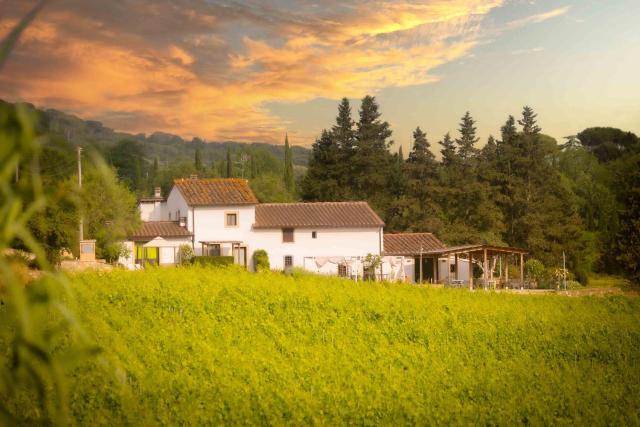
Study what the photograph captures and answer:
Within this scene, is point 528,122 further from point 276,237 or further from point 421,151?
point 276,237

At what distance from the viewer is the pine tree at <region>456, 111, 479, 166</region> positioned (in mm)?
58656

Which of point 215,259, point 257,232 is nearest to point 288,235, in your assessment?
point 257,232

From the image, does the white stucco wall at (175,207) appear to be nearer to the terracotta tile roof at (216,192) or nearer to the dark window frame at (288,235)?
the terracotta tile roof at (216,192)

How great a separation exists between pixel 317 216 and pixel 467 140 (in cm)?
1876

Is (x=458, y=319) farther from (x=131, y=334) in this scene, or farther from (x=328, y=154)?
(x=328, y=154)

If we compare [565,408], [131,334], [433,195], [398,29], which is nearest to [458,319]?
[565,408]

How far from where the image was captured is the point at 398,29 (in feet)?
138

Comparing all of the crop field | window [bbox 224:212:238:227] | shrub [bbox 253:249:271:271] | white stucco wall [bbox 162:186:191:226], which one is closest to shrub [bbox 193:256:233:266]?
shrub [bbox 253:249:271:271]

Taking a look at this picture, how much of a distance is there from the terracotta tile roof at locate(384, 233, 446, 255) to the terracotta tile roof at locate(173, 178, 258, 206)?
8.52 metres

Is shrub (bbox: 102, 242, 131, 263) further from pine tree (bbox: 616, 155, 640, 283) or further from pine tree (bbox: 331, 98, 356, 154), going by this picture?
pine tree (bbox: 331, 98, 356, 154)

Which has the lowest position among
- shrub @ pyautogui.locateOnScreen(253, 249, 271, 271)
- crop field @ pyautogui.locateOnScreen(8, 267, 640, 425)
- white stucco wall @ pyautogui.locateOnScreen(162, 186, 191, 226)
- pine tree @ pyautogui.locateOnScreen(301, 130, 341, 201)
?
crop field @ pyautogui.locateOnScreen(8, 267, 640, 425)

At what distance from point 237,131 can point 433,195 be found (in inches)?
687

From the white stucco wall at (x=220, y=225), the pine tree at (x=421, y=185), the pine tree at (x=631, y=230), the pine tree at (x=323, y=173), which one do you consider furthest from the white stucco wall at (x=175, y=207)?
the pine tree at (x=631, y=230)

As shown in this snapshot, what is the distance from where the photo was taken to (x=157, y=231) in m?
43.6
